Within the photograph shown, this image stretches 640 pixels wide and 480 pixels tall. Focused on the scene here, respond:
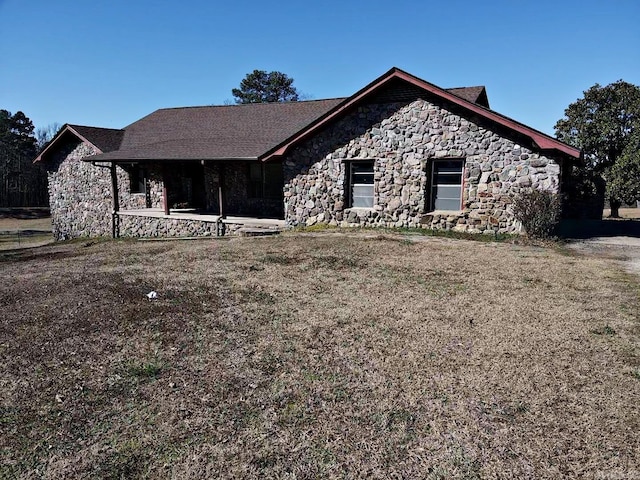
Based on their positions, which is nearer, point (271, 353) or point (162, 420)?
point (162, 420)

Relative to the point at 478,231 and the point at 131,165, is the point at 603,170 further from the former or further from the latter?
the point at 131,165

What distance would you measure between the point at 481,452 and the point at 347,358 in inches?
64.6

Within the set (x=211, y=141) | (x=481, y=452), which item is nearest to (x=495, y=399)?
(x=481, y=452)

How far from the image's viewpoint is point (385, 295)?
250 inches

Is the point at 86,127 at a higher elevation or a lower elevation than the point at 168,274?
higher

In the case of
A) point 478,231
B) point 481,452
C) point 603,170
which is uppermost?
point 603,170

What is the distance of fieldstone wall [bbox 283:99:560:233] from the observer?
1132cm

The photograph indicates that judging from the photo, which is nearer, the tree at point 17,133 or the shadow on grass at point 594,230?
the shadow on grass at point 594,230

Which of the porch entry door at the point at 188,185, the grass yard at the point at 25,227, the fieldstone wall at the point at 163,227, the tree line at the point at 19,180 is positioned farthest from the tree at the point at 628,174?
the tree line at the point at 19,180

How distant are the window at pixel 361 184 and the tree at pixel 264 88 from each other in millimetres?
33673

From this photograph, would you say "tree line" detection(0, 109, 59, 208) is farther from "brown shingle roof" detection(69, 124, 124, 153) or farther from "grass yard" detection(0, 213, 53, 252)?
"brown shingle roof" detection(69, 124, 124, 153)

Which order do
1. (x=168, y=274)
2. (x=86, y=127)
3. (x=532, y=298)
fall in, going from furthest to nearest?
(x=86, y=127) < (x=168, y=274) < (x=532, y=298)

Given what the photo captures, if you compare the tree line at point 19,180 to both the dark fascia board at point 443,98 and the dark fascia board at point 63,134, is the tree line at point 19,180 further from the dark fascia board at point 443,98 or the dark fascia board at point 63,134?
the dark fascia board at point 443,98

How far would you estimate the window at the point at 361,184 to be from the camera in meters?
13.3
